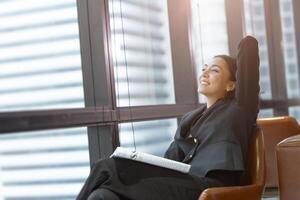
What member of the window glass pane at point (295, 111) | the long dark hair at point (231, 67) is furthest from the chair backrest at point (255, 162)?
the window glass pane at point (295, 111)

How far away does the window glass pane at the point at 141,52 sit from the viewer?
117 inches

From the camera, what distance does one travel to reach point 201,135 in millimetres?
2393

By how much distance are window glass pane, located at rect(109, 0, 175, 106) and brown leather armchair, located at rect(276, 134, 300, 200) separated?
1.13 m

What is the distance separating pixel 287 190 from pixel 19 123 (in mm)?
1203

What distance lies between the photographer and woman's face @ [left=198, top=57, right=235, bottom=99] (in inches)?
101

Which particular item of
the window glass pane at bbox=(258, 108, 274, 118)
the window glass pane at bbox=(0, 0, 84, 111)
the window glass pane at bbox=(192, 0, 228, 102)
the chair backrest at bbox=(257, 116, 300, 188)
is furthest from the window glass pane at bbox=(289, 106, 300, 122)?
the window glass pane at bbox=(0, 0, 84, 111)

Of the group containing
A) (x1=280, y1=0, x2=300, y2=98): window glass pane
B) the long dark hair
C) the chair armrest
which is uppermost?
(x1=280, y1=0, x2=300, y2=98): window glass pane

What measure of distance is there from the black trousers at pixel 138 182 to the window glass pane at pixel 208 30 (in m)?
1.94

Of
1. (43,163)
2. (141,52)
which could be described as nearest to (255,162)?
(43,163)

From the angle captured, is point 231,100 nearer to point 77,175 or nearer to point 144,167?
point 144,167

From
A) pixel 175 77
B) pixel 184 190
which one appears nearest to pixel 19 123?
pixel 184 190

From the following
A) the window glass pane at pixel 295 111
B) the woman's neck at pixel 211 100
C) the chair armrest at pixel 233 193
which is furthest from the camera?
the window glass pane at pixel 295 111

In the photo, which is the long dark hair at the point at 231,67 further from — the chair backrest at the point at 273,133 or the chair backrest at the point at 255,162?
the chair backrest at the point at 273,133

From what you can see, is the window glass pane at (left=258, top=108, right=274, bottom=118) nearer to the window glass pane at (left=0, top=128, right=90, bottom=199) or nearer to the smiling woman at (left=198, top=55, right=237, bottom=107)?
the smiling woman at (left=198, top=55, right=237, bottom=107)
